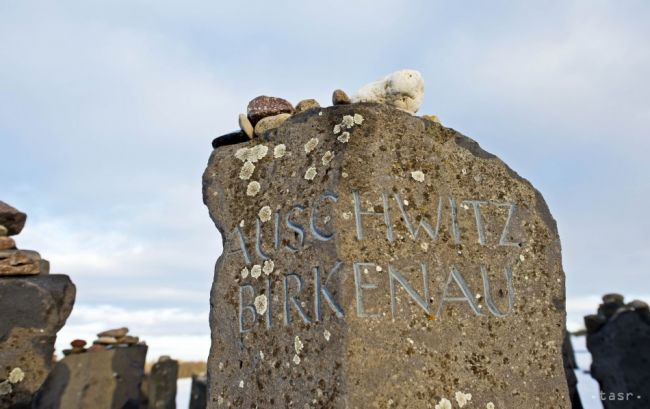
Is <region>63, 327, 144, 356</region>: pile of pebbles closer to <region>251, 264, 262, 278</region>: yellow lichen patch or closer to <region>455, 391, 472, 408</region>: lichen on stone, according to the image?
<region>251, 264, 262, 278</region>: yellow lichen patch

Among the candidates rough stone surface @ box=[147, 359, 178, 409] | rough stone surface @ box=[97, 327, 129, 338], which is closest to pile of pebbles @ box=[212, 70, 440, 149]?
rough stone surface @ box=[97, 327, 129, 338]

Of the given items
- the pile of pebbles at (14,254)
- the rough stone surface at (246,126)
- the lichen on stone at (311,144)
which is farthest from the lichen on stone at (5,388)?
the lichen on stone at (311,144)

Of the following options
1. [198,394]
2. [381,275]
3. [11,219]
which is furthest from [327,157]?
[198,394]

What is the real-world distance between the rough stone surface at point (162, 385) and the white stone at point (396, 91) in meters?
9.17

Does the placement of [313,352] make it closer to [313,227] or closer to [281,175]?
[313,227]

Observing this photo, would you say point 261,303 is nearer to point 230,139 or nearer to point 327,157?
point 327,157

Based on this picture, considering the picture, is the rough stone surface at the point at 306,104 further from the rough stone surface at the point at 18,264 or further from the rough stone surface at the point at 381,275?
the rough stone surface at the point at 18,264

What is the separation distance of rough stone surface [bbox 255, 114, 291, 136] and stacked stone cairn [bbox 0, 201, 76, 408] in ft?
10.3

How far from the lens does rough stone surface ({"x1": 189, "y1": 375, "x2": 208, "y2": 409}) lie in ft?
40.8

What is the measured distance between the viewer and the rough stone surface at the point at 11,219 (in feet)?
21.5

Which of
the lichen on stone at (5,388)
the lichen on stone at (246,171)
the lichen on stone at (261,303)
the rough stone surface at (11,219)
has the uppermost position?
the rough stone surface at (11,219)

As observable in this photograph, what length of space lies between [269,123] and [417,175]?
1.09 m

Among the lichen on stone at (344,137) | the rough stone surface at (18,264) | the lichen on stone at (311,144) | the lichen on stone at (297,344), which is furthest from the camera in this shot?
the rough stone surface at (18,264)

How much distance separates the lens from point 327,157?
3.61 metres
